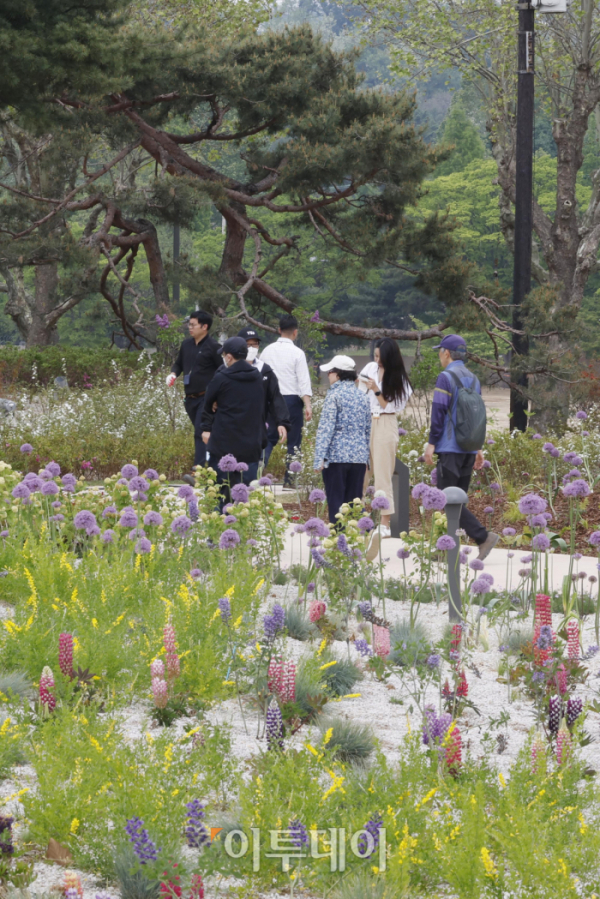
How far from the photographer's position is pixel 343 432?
23.3 ft

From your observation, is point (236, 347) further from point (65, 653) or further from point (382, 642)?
point (65, 653)

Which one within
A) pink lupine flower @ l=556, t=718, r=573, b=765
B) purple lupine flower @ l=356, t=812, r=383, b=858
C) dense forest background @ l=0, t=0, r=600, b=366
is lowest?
purple lupine flower @ l=356, t=812, r=383, b=858

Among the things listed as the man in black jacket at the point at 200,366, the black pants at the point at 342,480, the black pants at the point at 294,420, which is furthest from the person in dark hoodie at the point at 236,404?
the black pants at the point at 294,420

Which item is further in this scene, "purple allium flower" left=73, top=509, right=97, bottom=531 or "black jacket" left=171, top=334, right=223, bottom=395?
"black jacket" left=171, top=334, right=223, bottom=395

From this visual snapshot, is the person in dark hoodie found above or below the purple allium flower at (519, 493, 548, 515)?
above

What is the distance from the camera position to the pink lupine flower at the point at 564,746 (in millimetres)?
3074

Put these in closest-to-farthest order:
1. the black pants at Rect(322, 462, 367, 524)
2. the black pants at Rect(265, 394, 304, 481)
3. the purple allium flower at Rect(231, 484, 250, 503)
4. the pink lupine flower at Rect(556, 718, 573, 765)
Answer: the pink lupine flower at Rect(556, 718, 573, 765), the purple allium flower at Rect(231, 484, 250, 503), the black pants at Rect(322, 462, 367, 524), the black pants at Rect(265, 394, 304, 481)

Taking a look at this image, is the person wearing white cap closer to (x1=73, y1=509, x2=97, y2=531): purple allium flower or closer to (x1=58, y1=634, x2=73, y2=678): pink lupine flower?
(x1=73, y1=509, x2=97, y2=531): purple allium flower

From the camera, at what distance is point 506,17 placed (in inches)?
835

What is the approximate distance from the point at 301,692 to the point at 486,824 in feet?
4.39

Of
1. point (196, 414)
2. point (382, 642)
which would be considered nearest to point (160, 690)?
point (382, 642)

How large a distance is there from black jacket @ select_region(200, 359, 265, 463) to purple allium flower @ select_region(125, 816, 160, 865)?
15.7ft

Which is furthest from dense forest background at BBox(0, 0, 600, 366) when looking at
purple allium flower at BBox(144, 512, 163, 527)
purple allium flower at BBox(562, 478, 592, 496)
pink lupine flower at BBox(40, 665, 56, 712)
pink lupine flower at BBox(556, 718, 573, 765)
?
pink lupine flower at BBox(40, 665, 56, 712)

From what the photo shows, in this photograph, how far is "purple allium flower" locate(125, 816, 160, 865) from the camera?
233cm
